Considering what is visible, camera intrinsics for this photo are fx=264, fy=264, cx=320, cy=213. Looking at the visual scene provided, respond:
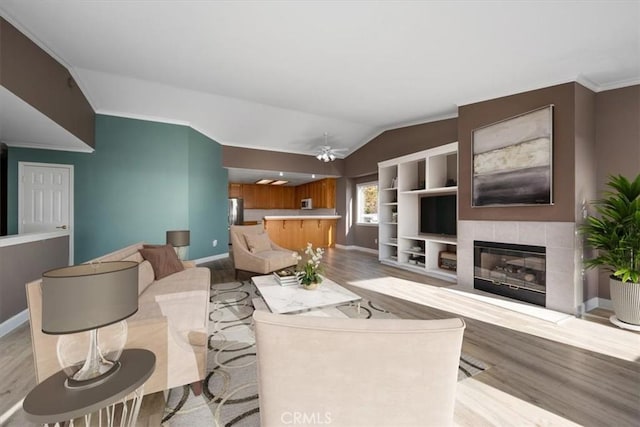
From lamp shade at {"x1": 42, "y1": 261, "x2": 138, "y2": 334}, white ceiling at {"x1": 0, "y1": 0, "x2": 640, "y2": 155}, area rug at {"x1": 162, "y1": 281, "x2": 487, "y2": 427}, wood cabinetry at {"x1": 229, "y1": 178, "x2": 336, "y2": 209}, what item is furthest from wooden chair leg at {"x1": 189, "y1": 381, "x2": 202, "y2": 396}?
wood cabinetry at {"x1": 229, "y1": 178, "x2": 336, "y2": 209}

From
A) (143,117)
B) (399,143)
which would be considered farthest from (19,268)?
(399,143)

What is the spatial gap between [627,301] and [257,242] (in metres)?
4.73

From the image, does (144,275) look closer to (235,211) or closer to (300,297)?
(300,297)

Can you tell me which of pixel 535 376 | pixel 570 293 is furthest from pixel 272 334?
pixel 570 293

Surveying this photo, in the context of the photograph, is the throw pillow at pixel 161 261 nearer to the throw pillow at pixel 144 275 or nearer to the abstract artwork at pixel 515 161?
the throw pillow at pixel 144 275

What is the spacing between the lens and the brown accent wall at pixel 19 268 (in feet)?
8.38

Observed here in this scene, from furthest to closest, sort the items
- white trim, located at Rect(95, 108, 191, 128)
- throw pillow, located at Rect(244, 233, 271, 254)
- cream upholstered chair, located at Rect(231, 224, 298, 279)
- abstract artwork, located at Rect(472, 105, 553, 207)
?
white trim, located at Rect(95, 108, 191, 128)
throw pillow, located at Rect(244, 233, 271, 254)
cream upholstered chair, located at Rect(231, 224, 298, 279)
abstract artwork, located at Rect(472, 105, 553, 207)

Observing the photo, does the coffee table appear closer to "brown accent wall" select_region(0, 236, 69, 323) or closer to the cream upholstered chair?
the cream upholstered chair

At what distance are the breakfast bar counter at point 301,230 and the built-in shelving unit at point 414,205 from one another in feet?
7.87

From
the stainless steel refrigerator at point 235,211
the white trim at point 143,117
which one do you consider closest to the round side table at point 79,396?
the white trim at point 143,117

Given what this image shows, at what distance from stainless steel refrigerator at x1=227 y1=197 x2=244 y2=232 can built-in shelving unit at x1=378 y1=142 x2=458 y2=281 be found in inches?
189

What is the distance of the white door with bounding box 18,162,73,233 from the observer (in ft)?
14.1

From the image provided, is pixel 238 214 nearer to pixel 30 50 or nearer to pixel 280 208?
pixel 280 208

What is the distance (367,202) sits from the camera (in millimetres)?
7883
